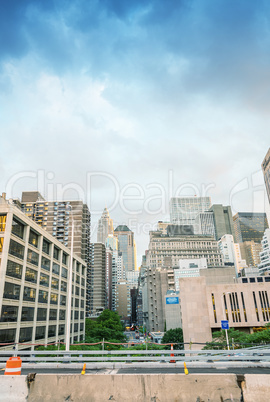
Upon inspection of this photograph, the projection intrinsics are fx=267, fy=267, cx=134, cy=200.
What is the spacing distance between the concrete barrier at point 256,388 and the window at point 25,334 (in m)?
49.7

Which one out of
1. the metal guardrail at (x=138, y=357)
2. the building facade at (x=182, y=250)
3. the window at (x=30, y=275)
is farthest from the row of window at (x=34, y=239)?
the building facade at (x=182, y=250)

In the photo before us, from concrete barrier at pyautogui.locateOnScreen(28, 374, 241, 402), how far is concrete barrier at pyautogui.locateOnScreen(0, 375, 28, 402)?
191 millimetres

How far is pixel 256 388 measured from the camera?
270 inches

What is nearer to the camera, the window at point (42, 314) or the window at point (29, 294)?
the window at point (29, 294)

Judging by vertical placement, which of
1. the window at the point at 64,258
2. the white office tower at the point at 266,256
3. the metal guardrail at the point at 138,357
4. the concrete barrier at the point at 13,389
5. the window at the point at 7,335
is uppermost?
the white office tower at the point at 266,256

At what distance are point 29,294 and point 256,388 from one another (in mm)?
51949

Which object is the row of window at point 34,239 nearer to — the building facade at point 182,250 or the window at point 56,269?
the window at point 56,269

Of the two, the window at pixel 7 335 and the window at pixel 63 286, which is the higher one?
the window at pixel 63 286

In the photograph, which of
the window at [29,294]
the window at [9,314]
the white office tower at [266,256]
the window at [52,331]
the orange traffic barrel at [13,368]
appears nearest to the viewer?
the orange traffic barrel at [13,368]

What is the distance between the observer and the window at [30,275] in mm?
51031

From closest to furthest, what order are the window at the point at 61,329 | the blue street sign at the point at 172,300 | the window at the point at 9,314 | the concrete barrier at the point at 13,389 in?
the concrete barrier at the point at 13,389 < the window at the point at 9,314 < the window at the point at 61,329 < the blue street sign at the point at 172,300

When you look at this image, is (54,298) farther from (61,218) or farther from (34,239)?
(61,218)

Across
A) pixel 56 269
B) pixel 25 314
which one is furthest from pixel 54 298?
pixel 25 314

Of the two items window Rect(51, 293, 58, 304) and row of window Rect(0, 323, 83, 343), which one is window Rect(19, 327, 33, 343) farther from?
window Rect(51, 293, 58, 304)
